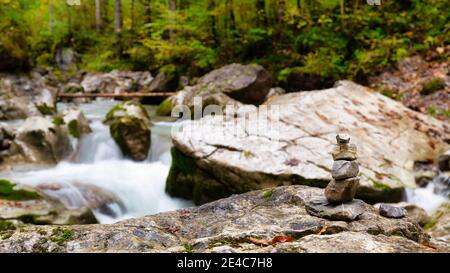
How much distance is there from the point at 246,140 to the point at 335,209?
409cm

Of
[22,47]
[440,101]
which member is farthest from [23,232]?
[22,47]

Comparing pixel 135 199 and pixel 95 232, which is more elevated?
pixel 95 232

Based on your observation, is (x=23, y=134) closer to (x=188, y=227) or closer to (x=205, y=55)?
(x=188, y=227)

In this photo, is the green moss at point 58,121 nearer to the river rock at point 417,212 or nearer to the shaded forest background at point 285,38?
the shaded forest background at point 285,38

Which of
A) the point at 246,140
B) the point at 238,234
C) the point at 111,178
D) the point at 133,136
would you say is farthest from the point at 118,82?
the point at 238,234

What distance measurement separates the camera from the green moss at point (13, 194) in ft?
20.7

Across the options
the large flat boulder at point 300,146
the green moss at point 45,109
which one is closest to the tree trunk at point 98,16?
the green moss at point 45,109

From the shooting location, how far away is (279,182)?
21.3 feet

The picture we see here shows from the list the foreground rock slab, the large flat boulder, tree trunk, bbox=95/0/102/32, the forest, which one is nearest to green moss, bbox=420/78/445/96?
the forest

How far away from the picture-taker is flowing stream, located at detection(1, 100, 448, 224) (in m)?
7.14

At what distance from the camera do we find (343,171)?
315cm

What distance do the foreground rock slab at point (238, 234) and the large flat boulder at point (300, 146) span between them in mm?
2969

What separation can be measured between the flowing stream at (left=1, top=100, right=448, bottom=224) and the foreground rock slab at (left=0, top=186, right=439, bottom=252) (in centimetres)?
388

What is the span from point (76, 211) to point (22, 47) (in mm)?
10200
